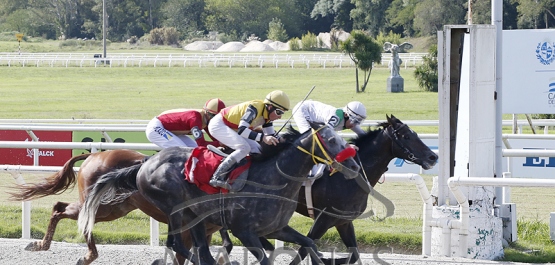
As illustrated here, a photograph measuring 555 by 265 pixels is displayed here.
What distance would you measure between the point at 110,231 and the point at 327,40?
4937 cm

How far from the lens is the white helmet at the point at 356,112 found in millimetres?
5871

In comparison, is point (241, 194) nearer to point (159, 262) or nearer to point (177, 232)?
point (177, 232)

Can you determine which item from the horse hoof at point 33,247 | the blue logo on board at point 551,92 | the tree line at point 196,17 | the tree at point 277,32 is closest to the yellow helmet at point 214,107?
the horse hoof at point 33,247

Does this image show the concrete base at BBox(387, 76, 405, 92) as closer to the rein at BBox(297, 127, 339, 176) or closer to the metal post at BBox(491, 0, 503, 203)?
the metal post at BBox(491, 0, 503, 203)

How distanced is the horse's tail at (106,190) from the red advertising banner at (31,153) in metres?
5.20

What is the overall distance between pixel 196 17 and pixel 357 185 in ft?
197

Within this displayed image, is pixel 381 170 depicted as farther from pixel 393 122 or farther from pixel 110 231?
pixel 110 231

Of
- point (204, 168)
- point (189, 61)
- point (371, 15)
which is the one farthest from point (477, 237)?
point (371, 15)

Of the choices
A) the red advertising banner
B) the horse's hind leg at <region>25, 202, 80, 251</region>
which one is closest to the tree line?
the red advertising banner

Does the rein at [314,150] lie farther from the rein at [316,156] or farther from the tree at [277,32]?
the tree at [277,32]

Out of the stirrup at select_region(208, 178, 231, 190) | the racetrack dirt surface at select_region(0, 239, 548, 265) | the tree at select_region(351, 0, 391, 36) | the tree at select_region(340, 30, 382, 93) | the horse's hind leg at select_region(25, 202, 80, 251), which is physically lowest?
the racetrack dirt surface at select_region(0, 239, 548, 265)

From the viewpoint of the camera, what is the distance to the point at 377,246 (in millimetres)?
6648

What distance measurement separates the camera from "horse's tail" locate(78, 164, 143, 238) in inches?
219

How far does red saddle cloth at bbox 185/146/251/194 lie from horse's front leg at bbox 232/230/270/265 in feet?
1.06
